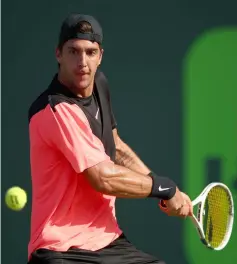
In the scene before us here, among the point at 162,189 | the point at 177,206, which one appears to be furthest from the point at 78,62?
the point at 177,206

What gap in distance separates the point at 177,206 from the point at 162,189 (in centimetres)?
12

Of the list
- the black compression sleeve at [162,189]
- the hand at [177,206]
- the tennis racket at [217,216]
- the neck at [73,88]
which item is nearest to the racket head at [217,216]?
the tennis racket at [217,216]

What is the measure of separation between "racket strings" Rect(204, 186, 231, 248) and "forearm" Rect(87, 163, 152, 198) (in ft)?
2.06

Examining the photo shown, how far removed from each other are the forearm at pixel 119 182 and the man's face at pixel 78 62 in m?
0.38

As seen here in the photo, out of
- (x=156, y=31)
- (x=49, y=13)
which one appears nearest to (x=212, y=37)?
(x=156, y=31)

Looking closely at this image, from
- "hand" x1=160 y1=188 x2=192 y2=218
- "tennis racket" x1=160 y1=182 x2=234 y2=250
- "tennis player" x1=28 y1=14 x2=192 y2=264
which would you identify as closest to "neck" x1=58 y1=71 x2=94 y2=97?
"tennis player" x1=28 y1=14 x2=192 y2=264

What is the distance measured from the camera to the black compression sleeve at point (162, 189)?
3.95 m

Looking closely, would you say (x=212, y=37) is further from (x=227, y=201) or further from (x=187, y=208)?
(x=187, y=208)

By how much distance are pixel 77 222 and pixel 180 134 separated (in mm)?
1979

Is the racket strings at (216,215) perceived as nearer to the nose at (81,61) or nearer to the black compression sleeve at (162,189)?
the black compression sleeve at (162,189)

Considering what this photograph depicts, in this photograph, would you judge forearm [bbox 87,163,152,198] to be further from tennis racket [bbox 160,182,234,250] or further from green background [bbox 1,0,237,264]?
green background [bbox 1,0,237,264]

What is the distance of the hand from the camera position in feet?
13.1

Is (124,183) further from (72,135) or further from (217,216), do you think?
(217,216)

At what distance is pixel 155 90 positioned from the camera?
19.1 feet
